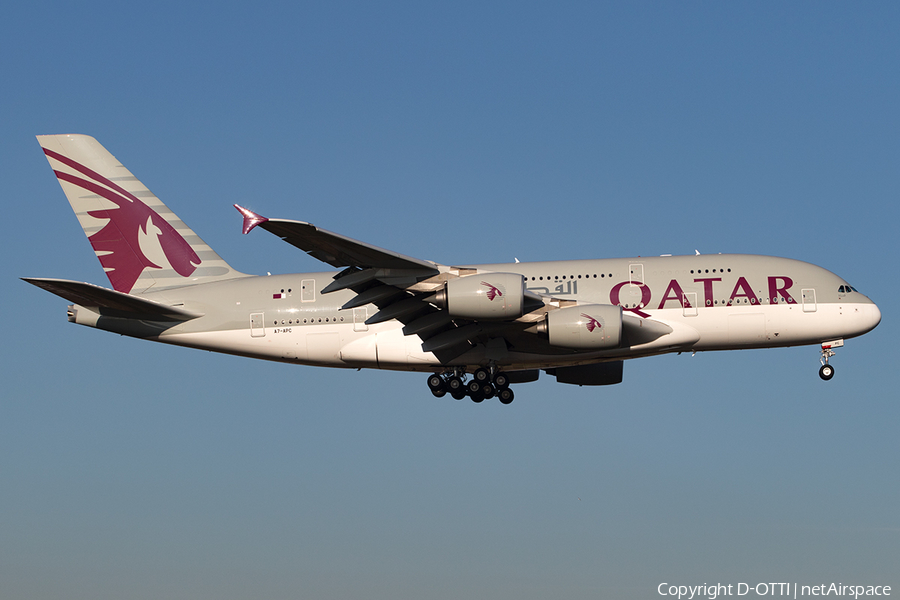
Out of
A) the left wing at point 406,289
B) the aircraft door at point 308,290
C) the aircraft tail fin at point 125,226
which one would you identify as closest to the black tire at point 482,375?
the left wing at point 406,289

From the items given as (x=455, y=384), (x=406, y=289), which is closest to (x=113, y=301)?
(x=406, y=289)

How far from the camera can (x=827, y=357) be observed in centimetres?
3200

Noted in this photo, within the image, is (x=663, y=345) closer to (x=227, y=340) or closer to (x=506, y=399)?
(x=506, y=399)

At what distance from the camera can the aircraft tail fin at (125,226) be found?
116 ft

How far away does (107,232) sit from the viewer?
3619 centimetres

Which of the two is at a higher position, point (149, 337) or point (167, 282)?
point (167, 282)

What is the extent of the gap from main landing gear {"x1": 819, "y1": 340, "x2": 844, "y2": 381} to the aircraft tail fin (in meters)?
21.4

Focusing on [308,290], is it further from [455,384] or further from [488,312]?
[488,312]

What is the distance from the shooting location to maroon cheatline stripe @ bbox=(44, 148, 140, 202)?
36.8 meters

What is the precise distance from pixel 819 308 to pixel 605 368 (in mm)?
7830

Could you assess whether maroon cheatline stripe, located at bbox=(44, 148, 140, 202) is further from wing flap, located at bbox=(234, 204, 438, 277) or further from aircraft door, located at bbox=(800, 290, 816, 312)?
aircraft door, located at bbox=(800, 290, 816, 312)

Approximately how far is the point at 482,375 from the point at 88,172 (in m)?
18.0

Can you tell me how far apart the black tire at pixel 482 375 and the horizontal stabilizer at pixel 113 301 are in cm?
1011

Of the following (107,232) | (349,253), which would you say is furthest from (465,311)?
(107,232)
